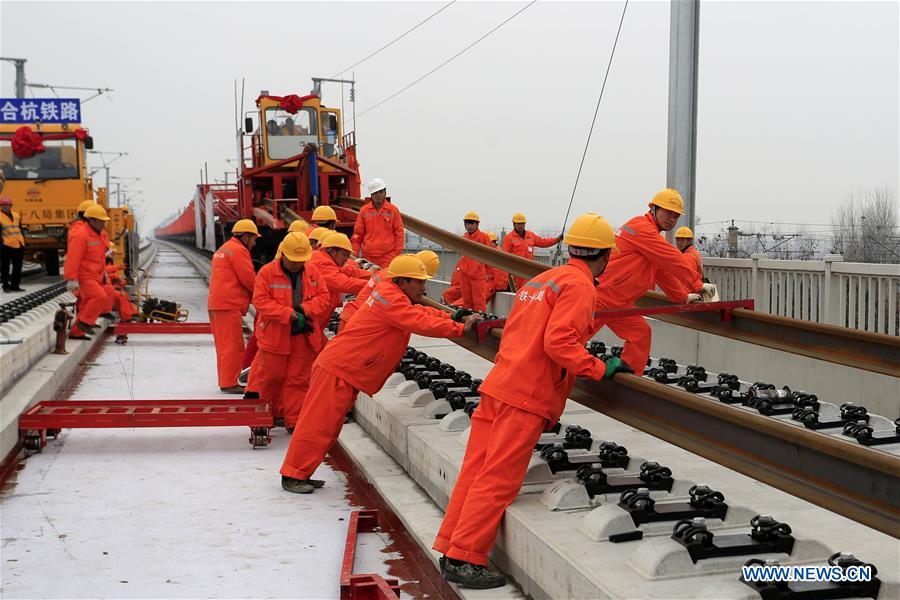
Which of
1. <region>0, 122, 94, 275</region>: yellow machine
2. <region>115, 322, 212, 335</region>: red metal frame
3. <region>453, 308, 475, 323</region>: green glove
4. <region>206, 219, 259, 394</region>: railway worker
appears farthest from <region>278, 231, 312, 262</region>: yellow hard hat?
<region>0, 122, 94, 275</region>: yellow machine

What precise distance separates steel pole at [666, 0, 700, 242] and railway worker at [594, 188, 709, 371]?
341 centimetres

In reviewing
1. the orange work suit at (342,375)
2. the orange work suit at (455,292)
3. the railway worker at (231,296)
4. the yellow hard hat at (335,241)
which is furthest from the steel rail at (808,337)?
the orange work suit at (455,292)

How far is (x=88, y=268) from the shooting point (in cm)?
1269

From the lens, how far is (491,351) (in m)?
6.39

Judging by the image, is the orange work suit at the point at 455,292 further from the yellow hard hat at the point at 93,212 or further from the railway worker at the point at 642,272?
the railway worker at the point at 642,272

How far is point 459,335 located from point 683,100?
20.0 feet

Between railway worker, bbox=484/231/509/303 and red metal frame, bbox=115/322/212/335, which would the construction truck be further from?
railway worker, bbox=484/231/509/303

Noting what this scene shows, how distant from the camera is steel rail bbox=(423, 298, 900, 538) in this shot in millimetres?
3379

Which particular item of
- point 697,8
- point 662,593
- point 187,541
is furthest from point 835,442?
point 697,8

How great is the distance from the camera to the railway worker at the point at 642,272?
7492mm

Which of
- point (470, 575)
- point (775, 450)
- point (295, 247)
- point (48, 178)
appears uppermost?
point (48, 178)

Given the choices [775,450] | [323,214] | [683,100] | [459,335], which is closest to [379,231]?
[323,214]

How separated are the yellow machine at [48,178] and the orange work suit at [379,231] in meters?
10.1

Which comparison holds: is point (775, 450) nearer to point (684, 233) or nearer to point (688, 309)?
point (688, 309)
